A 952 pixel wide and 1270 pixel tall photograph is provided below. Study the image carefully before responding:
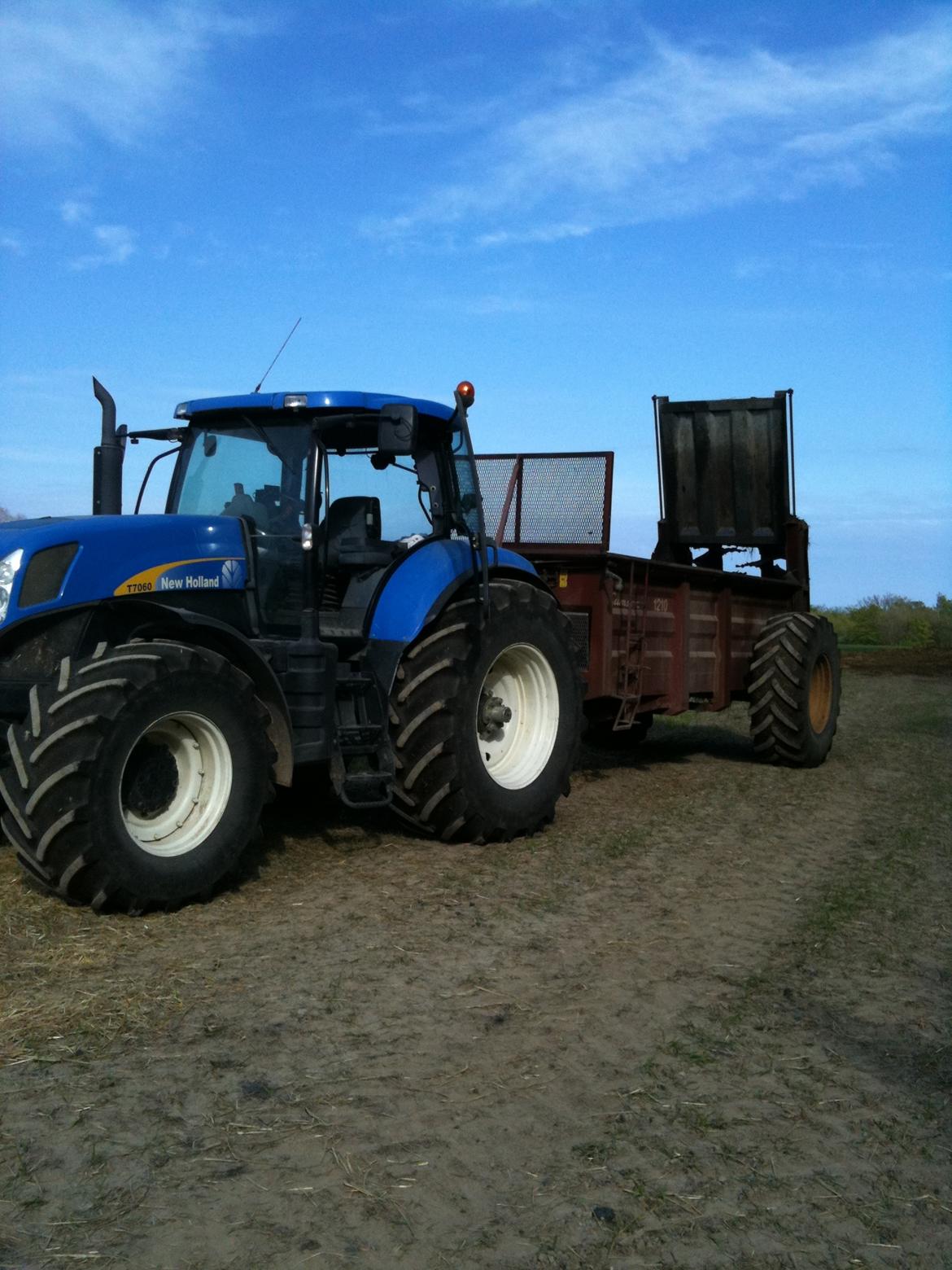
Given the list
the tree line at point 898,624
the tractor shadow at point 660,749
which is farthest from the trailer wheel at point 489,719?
the tree line at point 898,624

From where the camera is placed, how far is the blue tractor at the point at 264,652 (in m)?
4.85

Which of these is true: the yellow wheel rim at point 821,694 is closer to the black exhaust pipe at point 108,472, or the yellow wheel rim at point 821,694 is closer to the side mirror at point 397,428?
the side mirror at point 397,428

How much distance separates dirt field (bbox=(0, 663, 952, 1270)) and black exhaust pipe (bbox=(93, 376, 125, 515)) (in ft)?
5.86

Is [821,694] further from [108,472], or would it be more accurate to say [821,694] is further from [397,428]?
[108,472]

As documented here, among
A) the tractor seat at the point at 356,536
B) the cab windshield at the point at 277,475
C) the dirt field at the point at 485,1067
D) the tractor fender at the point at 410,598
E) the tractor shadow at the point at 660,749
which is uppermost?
the cab windshield at the point at 277,475

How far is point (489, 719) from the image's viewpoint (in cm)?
702

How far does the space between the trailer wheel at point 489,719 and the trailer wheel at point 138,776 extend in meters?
1.03

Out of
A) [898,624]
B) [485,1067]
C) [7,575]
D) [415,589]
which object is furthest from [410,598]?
[898,624]

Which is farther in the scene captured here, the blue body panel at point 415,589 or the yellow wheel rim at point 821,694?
the yellow wheel rim at point 821,694

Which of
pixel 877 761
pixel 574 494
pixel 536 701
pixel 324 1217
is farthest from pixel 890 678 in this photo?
pixel 324 1217

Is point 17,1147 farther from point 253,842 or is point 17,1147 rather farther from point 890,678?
point 890,678

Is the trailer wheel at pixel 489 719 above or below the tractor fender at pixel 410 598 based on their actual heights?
below

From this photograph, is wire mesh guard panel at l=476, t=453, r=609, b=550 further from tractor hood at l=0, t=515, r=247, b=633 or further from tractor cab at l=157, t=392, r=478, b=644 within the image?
tractor hood at l=0, t=515, r=247, b=633

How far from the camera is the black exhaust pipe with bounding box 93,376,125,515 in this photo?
634 cm
